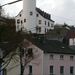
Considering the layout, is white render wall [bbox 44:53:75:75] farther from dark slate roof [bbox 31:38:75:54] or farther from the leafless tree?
the leafless tree

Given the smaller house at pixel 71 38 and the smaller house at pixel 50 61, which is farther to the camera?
the smaller house at pixel 71 38

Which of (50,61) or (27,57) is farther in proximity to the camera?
(50,61)

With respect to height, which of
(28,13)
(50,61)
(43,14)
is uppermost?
(28,13)

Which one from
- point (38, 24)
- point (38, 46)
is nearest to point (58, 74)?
point (38, 46)

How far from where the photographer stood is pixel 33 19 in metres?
128

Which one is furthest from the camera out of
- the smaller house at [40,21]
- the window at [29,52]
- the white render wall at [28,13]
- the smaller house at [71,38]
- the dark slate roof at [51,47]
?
the smaller house at [40,21]

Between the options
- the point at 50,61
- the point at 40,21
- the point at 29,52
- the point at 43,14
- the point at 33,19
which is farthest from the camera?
the point at 43,14

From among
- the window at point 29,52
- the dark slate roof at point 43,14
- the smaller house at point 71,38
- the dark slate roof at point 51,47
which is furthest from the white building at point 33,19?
the window at point 29,52

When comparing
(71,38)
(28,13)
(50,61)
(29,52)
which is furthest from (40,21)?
(29,52)

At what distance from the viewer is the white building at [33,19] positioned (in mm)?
126188

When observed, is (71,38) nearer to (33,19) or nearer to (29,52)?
(33,19)

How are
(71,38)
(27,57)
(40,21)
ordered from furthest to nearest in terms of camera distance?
(40,21) < (71,38) < (27,57)

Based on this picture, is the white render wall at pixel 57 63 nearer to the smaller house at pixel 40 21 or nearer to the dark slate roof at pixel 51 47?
the dark slate roof at pixel 51 47

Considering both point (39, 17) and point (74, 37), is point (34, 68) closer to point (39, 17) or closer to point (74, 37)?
point (74, 37)
